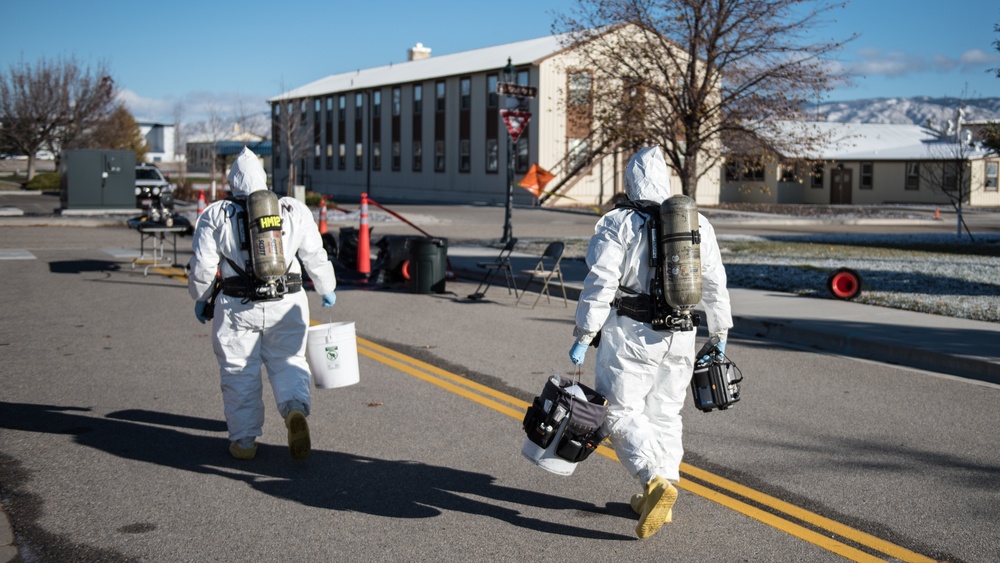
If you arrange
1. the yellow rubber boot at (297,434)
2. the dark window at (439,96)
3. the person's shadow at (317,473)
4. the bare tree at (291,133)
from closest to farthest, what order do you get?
the person's shadow at (317,473) → the yellow rubber boot at (297,434) → the dark window at (439,96) → the bare tree at (291,133)

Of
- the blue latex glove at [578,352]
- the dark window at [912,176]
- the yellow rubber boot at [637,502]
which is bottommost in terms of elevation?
the yellow rubber boot at [637,502]

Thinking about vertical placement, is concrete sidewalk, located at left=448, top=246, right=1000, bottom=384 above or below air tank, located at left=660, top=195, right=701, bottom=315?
below

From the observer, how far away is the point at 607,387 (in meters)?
4.86

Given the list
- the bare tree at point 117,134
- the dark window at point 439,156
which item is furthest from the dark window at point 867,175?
the bare tree at point 117,134

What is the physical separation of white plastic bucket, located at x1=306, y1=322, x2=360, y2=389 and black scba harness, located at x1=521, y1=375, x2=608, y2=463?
1.81 m

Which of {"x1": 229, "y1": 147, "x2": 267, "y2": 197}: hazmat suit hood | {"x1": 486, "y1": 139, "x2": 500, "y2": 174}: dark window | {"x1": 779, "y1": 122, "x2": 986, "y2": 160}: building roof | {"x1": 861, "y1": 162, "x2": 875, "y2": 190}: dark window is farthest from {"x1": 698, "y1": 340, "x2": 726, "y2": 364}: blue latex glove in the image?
{"x1": 861, "y1": 162, "x2": 875, "y2": 190}: dark window

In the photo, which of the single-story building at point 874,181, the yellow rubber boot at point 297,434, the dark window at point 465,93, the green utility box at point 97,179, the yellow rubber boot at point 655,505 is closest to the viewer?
the yellow rubber boot at point 655,505

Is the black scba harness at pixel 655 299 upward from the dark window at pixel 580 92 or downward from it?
downward

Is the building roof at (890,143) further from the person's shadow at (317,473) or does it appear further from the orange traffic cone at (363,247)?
the person's shadow at (317,473)

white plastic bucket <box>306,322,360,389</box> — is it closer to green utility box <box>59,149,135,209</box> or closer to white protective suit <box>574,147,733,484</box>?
white protective suit <box>574,147,733,484</box>

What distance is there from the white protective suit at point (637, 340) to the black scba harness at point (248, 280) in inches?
78.7

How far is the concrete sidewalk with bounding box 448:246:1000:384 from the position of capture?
9.48 metres

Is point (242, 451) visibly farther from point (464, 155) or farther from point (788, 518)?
point (464, 155)

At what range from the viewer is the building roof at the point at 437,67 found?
156 feet
